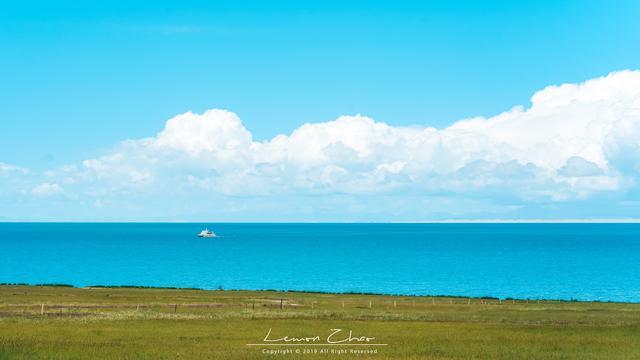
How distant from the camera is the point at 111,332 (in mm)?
57906

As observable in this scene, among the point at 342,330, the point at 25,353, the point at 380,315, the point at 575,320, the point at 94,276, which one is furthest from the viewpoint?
the point at 94,276

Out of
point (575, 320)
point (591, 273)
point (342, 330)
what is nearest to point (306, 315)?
point (342, 330)

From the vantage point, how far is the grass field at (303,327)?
1922 inches

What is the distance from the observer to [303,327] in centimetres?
6209

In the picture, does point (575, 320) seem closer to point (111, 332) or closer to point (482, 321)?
point (482, 321)

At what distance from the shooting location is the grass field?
4881 centimetres

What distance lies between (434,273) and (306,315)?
11296cm

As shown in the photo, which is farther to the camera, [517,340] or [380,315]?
[380,315]

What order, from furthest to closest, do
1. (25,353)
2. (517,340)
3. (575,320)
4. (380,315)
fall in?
(380,315), (575,320), (517,340), (25,353)

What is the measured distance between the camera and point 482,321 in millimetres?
69000
